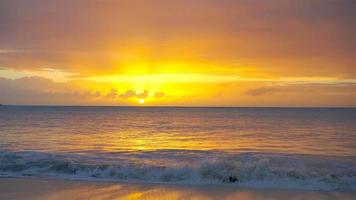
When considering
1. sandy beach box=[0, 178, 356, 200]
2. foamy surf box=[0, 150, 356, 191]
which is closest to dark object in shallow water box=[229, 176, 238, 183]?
foamy surf box=[0, 150, 356, 191]

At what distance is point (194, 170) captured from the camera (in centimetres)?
1292

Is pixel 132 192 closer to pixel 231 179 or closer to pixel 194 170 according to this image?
pixel 194 170

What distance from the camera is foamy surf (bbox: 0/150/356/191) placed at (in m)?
12.1

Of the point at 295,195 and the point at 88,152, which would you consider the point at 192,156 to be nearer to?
the point at 88,152

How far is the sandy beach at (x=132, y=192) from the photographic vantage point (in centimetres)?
988

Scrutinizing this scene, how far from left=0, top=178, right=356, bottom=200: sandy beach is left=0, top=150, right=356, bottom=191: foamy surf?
882mm

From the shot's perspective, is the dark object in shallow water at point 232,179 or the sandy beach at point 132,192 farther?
the dark object in shallow water at point 232,179

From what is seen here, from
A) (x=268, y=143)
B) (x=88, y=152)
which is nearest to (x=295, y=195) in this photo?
(x=88, y=152)

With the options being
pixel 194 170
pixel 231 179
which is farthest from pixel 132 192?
pixel 231 179

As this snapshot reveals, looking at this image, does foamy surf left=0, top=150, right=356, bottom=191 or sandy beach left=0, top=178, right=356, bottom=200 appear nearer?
sandy beach left=0, top=178, right=356, bottom=200

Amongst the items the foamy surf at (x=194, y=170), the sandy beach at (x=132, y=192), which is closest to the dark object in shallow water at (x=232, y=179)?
the foamy surf at (x=194, y=170)

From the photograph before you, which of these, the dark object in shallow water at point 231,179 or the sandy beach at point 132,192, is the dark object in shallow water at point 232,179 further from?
the sandy beach at point 132,192

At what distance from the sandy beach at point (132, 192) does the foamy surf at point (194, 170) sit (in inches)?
34.7

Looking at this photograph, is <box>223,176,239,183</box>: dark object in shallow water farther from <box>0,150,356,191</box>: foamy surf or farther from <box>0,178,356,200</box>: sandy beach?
<box>0,178,356,200</box>: sandy beach
